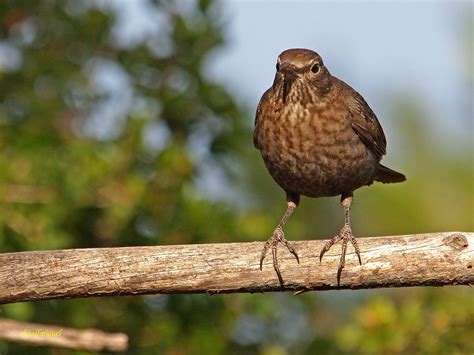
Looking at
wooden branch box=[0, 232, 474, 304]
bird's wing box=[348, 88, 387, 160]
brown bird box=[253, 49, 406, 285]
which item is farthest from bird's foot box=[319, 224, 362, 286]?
bird's wing box=[348, 88, 387, 160]

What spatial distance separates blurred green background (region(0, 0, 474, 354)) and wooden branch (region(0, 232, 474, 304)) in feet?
4.25

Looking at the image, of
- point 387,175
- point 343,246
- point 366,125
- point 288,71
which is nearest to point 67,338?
point 343,246

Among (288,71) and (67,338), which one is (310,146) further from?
(67,338)

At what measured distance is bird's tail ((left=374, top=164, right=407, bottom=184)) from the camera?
6523mm

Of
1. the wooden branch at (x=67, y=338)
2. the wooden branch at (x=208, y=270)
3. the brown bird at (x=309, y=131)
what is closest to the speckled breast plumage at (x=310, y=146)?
the brown bird at (x=309, y=131)

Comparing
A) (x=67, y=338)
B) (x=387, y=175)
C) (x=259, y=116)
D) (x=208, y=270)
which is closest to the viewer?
(x=208, y=270)

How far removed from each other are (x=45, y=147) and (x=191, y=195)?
101 cm

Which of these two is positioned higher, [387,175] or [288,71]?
[288,71]

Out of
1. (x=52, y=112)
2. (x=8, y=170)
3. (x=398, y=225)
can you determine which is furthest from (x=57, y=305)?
(x=398, y=225)

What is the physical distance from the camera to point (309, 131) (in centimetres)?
559

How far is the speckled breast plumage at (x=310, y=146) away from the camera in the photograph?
5590 millimetres

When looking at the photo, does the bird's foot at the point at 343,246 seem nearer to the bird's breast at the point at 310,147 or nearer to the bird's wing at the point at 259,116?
the bird's breast at the point at 310,147

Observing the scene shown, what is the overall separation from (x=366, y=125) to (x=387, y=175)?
0.81 meters

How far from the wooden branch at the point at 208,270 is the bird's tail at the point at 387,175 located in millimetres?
1951
